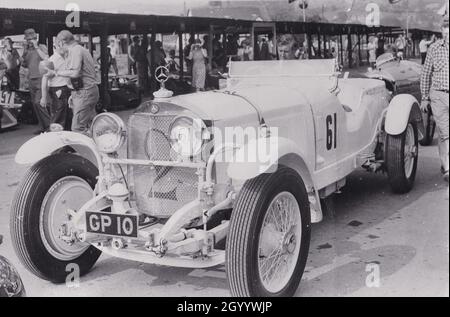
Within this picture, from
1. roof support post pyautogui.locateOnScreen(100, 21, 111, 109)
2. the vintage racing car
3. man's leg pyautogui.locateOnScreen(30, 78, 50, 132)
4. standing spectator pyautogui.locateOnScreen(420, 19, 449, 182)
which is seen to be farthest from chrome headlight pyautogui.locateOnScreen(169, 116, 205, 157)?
roof support post pyautogui.locateOnScreen(100, 21, 111, 109)

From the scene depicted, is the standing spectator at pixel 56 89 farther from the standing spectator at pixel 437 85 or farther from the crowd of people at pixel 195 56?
the crowd of people at pixel 195 56

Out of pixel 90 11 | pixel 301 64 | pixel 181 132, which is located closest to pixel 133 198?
pixel 181 132

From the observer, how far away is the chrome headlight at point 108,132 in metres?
3.69

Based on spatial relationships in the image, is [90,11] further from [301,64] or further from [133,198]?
[133,198]

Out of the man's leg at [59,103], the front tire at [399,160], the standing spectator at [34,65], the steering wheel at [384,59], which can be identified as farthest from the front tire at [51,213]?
the standing spectator at [34,65]

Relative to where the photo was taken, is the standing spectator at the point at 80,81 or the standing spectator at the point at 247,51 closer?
the standing spectator at the point at 80,81

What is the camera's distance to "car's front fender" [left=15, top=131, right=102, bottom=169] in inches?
148

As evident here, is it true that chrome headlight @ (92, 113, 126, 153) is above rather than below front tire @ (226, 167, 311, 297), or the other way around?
above

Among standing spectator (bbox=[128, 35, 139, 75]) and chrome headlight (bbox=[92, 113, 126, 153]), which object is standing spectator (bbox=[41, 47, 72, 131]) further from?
standing spectator (bbox=[128, 35, 139, 75])

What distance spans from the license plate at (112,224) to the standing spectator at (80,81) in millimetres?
3579

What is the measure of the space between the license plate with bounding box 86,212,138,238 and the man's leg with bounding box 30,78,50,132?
703 cm

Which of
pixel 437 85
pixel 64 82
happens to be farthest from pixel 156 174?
pixel 64 82

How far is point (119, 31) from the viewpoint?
20.0m
